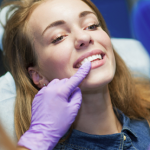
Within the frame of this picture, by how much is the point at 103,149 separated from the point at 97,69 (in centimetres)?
48

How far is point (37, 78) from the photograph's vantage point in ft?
4.51

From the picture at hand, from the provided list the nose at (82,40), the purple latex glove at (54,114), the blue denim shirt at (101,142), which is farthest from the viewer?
the blue denim shirt at (101,142)

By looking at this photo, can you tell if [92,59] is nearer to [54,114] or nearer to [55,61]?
[55,61]

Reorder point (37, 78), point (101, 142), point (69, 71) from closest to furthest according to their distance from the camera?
point (69, 71), point (101, 142), point (37, 78)

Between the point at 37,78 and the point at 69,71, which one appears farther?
the point at 37,78

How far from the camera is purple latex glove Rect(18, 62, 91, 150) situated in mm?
1001

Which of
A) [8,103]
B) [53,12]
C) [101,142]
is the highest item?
[53,12]

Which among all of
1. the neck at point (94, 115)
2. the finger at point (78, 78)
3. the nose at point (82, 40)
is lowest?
the neck at point (94, 115)

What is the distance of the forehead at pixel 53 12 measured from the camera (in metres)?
1.18

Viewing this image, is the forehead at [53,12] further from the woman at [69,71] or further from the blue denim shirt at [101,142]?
the blue denim shirt at [101,142]

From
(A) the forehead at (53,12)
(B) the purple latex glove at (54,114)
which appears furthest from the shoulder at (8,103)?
(A) the forehead at (53,12)

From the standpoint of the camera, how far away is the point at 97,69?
1129mm

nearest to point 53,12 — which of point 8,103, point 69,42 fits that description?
point 69,42

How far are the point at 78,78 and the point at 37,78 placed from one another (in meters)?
0.41
